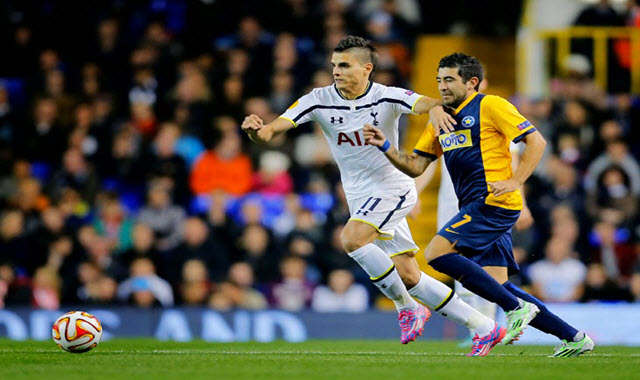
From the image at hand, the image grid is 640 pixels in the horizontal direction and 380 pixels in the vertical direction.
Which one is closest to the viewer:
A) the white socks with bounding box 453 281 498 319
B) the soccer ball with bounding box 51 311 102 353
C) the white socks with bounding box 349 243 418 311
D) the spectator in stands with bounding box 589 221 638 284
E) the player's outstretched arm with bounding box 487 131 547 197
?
the player's outstretched arm with bounding box 487 131 547 197

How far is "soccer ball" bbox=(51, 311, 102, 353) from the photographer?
7.73m

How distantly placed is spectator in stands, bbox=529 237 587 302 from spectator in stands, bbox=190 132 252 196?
3792mm

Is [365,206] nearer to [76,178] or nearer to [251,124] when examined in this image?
[251,124]

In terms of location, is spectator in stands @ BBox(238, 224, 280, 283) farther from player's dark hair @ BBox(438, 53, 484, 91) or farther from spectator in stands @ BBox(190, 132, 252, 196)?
player's dark hair @ BBox(438, 53, 484, 91)

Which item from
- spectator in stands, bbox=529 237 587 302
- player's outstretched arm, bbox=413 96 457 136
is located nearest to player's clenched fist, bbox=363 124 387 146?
player's outstretched arm, bbox=413 96 457 136

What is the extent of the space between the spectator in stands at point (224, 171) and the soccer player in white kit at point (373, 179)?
5.53 metres

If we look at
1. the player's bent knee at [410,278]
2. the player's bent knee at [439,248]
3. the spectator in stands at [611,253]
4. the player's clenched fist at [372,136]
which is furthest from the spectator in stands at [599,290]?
the player's clenched fist at [372,136]

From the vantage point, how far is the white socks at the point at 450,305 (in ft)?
25.8

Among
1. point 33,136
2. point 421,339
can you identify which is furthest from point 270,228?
point 33,136

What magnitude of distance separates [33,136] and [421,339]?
6.14 metres

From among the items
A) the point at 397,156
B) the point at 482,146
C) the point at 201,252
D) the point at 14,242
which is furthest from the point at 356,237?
the point at 14,242

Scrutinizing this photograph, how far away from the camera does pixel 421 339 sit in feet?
38.1

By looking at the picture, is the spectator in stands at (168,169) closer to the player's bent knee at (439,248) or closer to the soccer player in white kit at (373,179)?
the soccer player in white kit at (373,179)

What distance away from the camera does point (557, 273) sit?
12352 millimetres
